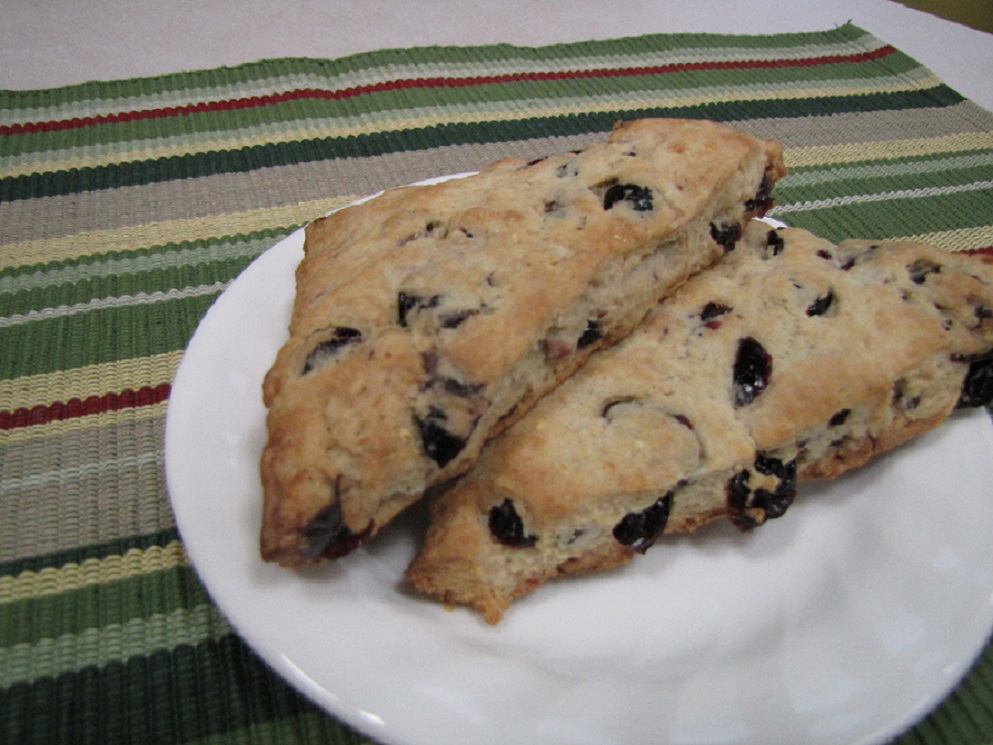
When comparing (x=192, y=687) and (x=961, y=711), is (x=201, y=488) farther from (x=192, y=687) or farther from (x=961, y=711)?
(x=961, y=711)

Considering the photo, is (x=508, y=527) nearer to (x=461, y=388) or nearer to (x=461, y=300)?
(x=461, y=388)

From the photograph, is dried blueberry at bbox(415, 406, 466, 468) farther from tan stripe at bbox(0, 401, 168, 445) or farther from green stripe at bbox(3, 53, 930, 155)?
green stripe at bbox(3, 53, 930, 155)

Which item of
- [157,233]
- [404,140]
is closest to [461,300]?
[157,233]

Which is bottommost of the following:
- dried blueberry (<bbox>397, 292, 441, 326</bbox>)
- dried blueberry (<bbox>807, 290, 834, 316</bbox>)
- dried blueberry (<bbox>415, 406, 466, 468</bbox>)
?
dried blueberry (<bbox>415, 406, 466, 468</bbox>)

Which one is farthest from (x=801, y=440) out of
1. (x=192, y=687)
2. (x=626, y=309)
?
(x=192, y=687)

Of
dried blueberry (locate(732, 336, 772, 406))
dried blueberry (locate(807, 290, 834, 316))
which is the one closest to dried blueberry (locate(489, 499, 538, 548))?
dried blueberry (locate(732, 336, 772, 406))
